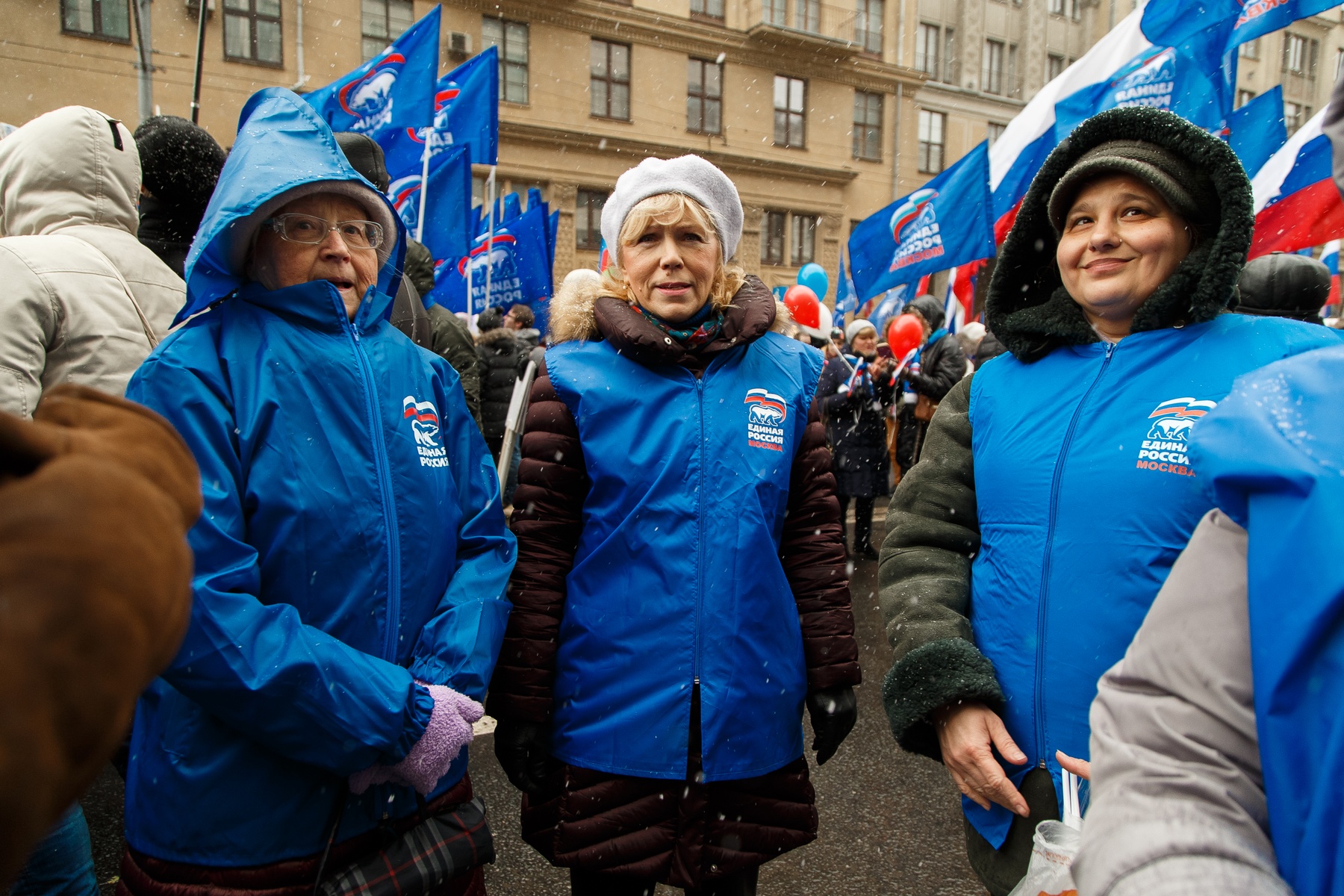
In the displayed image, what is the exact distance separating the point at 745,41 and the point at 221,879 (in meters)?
27.4

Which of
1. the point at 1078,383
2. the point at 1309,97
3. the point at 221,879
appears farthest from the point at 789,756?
the point at 1309,97

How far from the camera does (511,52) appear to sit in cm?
2295

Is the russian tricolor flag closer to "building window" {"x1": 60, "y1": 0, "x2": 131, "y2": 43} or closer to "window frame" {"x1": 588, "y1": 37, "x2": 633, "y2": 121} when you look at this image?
"window frame" {"x1": 588, "y1": 37, "x2": 633, "y2": 121}

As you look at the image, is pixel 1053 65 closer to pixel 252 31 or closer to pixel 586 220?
pixel 586 220

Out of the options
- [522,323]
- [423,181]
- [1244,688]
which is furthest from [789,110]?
[1244,688]

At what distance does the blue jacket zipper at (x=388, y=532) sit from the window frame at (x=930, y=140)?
97.8 ft

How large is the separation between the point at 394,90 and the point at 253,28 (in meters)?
16.4

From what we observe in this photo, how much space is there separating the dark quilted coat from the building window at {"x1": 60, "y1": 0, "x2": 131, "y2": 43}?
21.5m

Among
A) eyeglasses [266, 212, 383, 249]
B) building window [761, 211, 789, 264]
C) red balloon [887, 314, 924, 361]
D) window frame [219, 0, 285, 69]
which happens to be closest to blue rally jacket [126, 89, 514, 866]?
eyeglasses [266, 212, 383, 249]

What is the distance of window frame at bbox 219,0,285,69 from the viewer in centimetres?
1928

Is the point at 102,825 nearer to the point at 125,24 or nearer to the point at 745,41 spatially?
the point at 125,24

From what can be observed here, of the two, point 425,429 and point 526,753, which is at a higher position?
point 425,429

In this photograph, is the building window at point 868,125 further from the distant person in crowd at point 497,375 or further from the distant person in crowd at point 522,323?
the distant person in crowd at point 497,375

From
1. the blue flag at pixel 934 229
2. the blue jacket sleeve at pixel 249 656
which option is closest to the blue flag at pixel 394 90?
the blue flag at pixel 934 229
